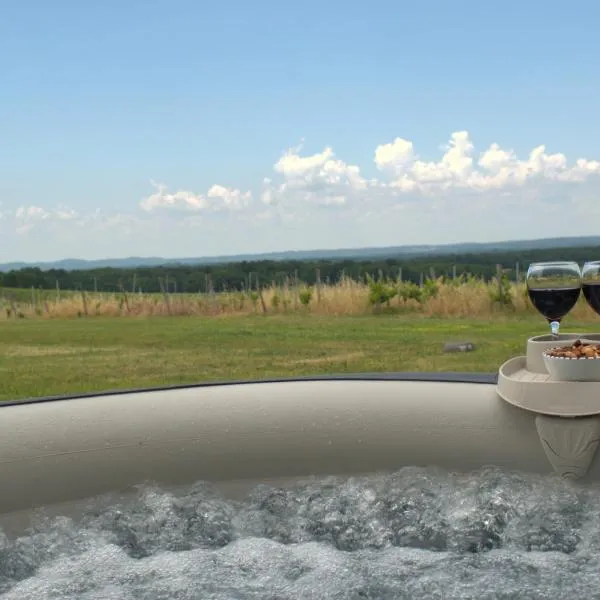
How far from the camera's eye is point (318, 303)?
35.5 feet

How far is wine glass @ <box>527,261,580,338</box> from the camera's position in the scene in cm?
218

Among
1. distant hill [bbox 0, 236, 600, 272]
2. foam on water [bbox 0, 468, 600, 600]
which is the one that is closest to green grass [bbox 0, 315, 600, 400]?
foam on water [bbox 0, 468, 600, 600]

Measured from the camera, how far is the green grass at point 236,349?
21.9ft

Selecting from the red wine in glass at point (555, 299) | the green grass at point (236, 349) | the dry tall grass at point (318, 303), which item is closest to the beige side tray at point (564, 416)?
the red wine in glass at point (555, 299)

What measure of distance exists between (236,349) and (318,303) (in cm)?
287

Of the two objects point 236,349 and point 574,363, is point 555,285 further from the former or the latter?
point 236,349

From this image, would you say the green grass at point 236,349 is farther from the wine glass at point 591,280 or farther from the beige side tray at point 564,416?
the wine glass at point 591,280

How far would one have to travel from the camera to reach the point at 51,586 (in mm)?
1926

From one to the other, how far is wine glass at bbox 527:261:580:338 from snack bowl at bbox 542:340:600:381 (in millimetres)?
122

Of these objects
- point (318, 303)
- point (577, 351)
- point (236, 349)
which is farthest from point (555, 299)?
point (318, 303)

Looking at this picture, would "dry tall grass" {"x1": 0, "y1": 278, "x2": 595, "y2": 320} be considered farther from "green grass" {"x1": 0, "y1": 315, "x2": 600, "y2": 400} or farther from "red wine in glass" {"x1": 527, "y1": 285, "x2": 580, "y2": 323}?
"red wine in glass" {"x1": 527, "y1": 285, "x2": 580, "y2": 323}

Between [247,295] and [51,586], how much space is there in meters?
10.3

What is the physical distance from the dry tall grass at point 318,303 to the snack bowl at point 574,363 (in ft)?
23.1

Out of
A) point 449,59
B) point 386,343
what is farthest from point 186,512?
point 449,59
